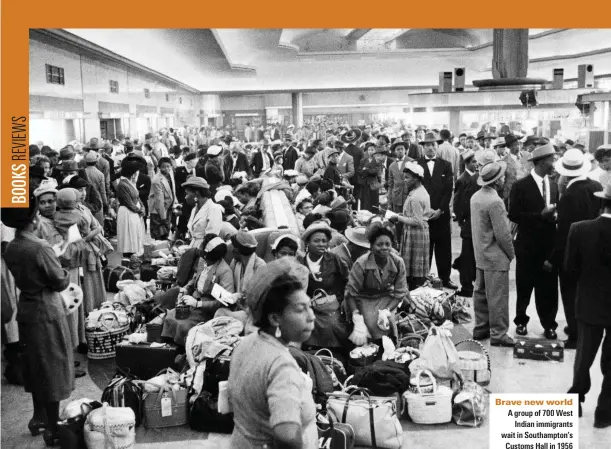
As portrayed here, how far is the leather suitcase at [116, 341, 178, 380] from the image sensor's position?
545 cm

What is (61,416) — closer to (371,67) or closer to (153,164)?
(153,164)

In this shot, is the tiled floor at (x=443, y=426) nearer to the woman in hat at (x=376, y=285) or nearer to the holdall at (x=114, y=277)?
the woman in hat at (x=376, y=285)

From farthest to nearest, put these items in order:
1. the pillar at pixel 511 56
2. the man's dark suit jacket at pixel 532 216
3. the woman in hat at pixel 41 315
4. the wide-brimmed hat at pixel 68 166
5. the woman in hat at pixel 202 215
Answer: the wide-brimmed hat at pixel 68 166, the pillar at pixel 511 56, the woman in hat at pixel 202 215, the man's dark suit jacket at pixel 532 216, the woman in hat at pixel 41 315

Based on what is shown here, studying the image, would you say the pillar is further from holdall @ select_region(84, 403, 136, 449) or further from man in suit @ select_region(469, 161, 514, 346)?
holdall @ select_region(84, 403, 136, 449)

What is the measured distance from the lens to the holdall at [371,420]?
14.2 feet

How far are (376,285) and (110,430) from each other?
2.43m

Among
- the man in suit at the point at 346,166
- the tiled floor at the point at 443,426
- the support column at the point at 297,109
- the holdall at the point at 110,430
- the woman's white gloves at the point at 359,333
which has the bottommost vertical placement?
the tiled floor at the point at 443,426

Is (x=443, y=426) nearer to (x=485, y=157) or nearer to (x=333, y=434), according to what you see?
(x=333, y=434)

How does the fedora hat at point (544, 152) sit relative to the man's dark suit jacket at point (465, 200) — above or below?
above

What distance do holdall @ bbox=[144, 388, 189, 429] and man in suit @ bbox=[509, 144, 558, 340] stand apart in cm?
332

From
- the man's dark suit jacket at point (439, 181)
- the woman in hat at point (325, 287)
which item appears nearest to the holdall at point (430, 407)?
the woman in hat at point (325, 287)

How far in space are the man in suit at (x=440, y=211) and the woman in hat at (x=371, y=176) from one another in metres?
3.12

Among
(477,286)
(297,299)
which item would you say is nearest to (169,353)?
(477,286)

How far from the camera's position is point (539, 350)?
226 inches
